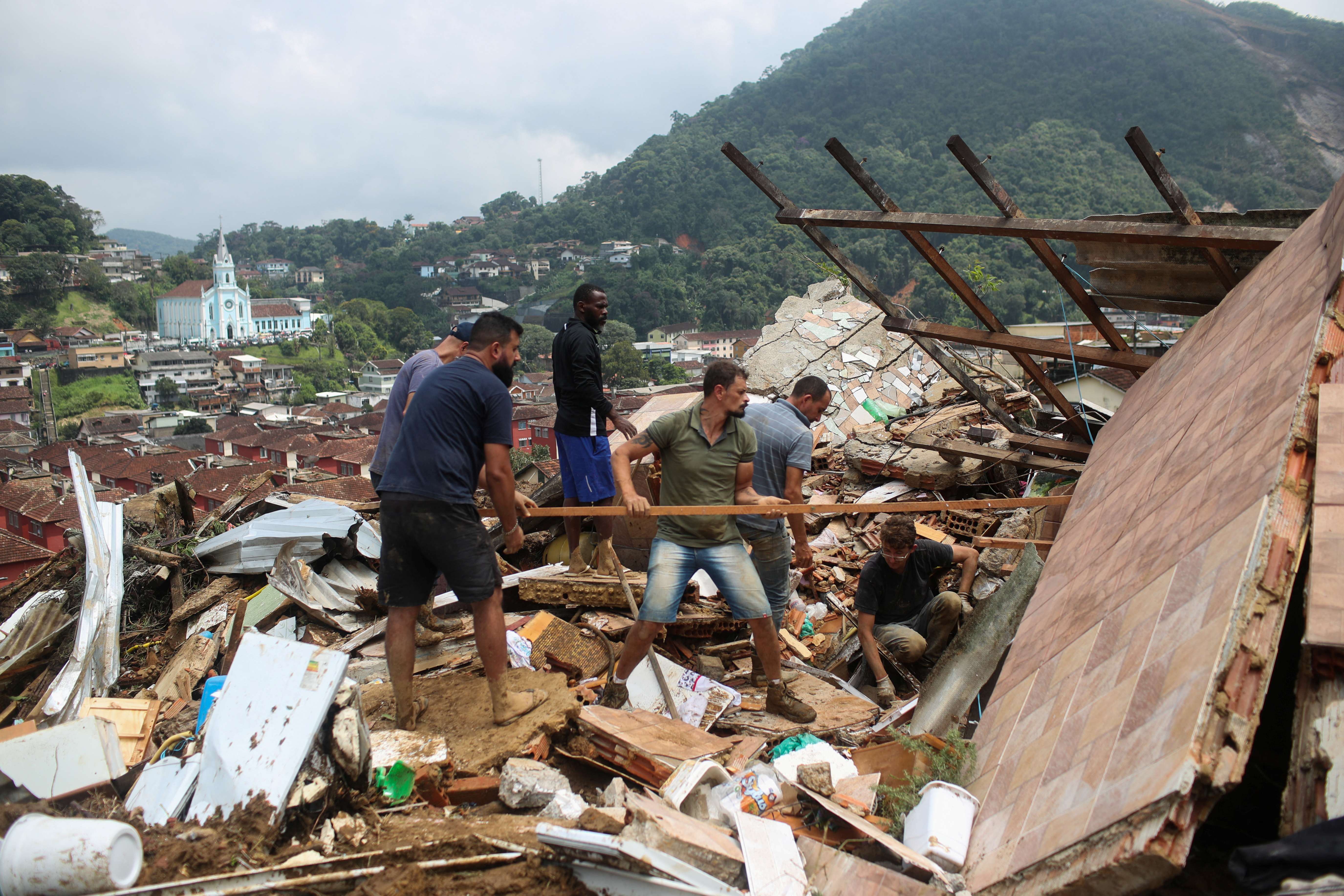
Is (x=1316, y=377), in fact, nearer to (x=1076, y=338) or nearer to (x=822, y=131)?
(x=1076, y=338)

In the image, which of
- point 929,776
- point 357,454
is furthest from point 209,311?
point 929,776

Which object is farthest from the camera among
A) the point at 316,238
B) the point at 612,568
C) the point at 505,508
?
the point at 316,238

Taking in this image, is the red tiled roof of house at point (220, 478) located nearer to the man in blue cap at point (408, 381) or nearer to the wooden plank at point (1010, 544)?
the man in blue cap at point (408, 381)

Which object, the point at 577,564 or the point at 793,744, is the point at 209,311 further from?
the point at 793,744

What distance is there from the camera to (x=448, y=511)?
332 cm

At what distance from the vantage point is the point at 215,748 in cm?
287

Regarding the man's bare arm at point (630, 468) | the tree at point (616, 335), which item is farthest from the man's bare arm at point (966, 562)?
the tree at point (616, 335)

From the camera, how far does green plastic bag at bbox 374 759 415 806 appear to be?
9.95 ft

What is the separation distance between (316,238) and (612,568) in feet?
445

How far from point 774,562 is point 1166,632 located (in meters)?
2.66

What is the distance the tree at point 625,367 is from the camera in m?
52.2

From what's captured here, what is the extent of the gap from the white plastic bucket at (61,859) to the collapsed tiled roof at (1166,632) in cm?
231

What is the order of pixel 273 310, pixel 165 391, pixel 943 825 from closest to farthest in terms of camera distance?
pixel 943 825, pixel 165 391, pixel 273 310

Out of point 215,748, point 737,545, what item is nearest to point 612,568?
point 737,545
